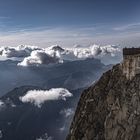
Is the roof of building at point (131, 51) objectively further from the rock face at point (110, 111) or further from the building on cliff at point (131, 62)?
the rock face at point (110, 111)

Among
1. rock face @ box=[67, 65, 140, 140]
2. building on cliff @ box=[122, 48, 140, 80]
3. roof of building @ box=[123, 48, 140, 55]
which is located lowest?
rock face @ box=[67, 65, 140, 140]

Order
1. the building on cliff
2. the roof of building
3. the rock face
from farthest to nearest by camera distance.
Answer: the roof of building < the building on cliff < the rock face

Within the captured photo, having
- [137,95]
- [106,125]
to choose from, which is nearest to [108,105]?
[106,125]

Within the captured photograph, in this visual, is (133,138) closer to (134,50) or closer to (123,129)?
(123,129)

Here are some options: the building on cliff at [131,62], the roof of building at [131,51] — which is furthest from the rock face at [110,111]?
the roof of building at [131,51]

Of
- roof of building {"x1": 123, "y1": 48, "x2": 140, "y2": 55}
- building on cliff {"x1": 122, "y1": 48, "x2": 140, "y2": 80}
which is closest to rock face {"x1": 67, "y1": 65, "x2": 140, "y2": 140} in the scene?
building on cliff {"x1": 122, "y1": 48, "x2": 140, "y2": 80}

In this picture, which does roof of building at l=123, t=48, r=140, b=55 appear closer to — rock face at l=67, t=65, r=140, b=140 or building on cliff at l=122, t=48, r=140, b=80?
building on cliff at l=122, t=48, r=140, b=80

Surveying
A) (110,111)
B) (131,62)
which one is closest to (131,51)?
(131,62)
